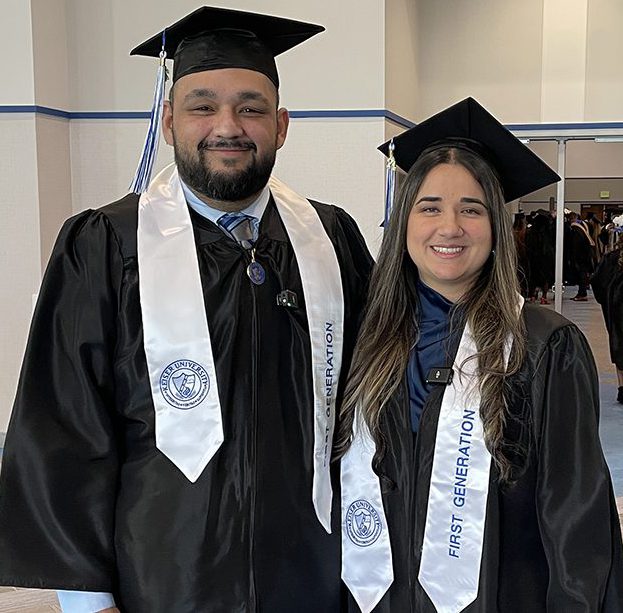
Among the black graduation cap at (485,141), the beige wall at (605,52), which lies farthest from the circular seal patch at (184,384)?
the beige wall at (605,52)

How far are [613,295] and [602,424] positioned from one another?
4.07 ft

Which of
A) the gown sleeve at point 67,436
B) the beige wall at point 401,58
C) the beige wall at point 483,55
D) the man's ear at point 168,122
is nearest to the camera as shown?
the gown sleeve at point 67,436

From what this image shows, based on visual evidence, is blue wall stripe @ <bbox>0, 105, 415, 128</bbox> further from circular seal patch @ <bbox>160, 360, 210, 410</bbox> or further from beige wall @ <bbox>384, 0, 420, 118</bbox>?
circular seal patch @ <bbox>160, 360, 210, 410</bbox>

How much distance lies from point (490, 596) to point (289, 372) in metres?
0.68

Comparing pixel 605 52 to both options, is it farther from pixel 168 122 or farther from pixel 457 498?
pixel 457 498

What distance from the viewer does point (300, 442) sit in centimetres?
187

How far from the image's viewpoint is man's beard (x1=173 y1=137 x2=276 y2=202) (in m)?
1.84

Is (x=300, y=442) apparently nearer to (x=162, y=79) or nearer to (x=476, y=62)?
(x=162, y=79)

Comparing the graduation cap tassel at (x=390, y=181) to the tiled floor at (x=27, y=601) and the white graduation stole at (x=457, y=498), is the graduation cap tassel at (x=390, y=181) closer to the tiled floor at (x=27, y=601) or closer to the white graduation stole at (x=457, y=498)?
the white graduation stole at (x=457, y=498)

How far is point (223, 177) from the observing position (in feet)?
6.02

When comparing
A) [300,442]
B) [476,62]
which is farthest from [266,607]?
[476,62]

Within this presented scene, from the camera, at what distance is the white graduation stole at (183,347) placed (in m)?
1.76

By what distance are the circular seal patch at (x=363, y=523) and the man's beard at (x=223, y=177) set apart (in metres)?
0.77

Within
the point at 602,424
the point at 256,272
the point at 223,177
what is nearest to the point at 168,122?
the point at 223,177
